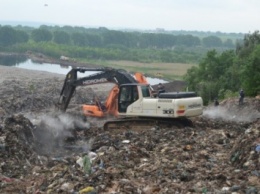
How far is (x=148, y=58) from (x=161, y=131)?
242ft

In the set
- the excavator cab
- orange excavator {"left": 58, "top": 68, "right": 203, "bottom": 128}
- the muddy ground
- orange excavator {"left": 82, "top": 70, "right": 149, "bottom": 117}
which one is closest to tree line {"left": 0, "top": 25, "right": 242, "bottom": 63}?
orange excavator {"left": 58, "top": 68, "right": 203, "bottom": 128}

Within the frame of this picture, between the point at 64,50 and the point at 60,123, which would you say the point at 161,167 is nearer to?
the point at 60,123

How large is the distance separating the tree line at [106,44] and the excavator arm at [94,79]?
221ft

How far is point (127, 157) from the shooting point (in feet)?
31.9

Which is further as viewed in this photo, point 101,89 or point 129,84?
point 101,89

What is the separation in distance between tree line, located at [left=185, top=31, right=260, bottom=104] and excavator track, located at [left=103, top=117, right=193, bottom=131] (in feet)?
26.0

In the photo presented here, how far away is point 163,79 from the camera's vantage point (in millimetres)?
54250

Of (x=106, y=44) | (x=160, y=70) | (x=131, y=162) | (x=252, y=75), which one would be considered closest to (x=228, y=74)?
(x=252, y=75)

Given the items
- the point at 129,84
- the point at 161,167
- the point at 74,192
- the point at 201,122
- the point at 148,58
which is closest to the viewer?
the point at 74,192

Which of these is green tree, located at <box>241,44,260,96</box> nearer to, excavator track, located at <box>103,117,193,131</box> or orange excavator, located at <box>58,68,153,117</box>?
orange excavator, located at <box>58,68,153,117</box>

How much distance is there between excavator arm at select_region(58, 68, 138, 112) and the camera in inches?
575

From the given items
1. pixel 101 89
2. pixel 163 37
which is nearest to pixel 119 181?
pixel 101 89

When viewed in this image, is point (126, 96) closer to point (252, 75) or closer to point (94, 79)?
point (94, 79)

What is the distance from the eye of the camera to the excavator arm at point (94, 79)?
1460 cm
